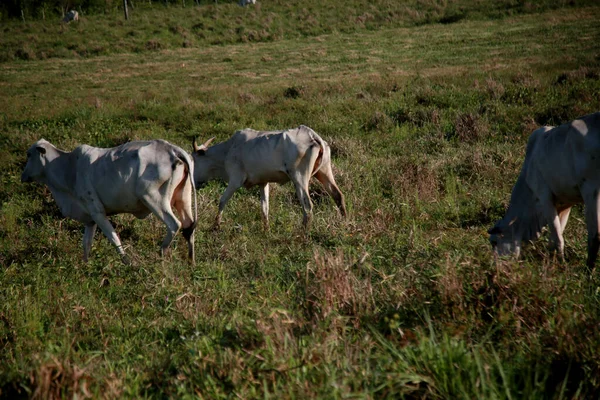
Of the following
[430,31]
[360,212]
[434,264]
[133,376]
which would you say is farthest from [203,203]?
[430,31]

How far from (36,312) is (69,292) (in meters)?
0.70

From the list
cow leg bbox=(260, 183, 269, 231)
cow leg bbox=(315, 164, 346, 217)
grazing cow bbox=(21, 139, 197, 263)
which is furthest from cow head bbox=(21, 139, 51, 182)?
cow leg bbox=(315, 164, 346, 217)

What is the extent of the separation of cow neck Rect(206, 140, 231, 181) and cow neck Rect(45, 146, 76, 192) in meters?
2.54

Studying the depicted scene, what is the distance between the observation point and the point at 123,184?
7848mm

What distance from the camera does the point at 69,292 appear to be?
6.22m

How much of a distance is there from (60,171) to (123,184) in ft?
4.43

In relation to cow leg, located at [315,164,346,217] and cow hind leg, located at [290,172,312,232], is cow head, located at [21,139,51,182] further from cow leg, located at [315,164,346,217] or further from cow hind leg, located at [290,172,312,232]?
cow leg, located at [315,164,346,217]

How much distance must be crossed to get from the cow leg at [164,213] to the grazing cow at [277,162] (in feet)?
3.78

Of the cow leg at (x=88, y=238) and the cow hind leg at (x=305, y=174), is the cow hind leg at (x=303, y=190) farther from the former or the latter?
the cow leg at (x=88, y=238)

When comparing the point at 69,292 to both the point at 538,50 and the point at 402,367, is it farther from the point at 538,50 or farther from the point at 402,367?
the point at 538,50

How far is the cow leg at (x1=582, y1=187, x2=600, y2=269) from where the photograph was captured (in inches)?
237

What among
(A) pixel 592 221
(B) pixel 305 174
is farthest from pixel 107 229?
(A) pixel 592 221

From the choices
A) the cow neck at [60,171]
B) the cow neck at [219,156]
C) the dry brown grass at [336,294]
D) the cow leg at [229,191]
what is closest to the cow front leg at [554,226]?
the dry brown grass at [336,294]

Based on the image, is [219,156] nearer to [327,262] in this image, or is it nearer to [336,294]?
[327,262]
